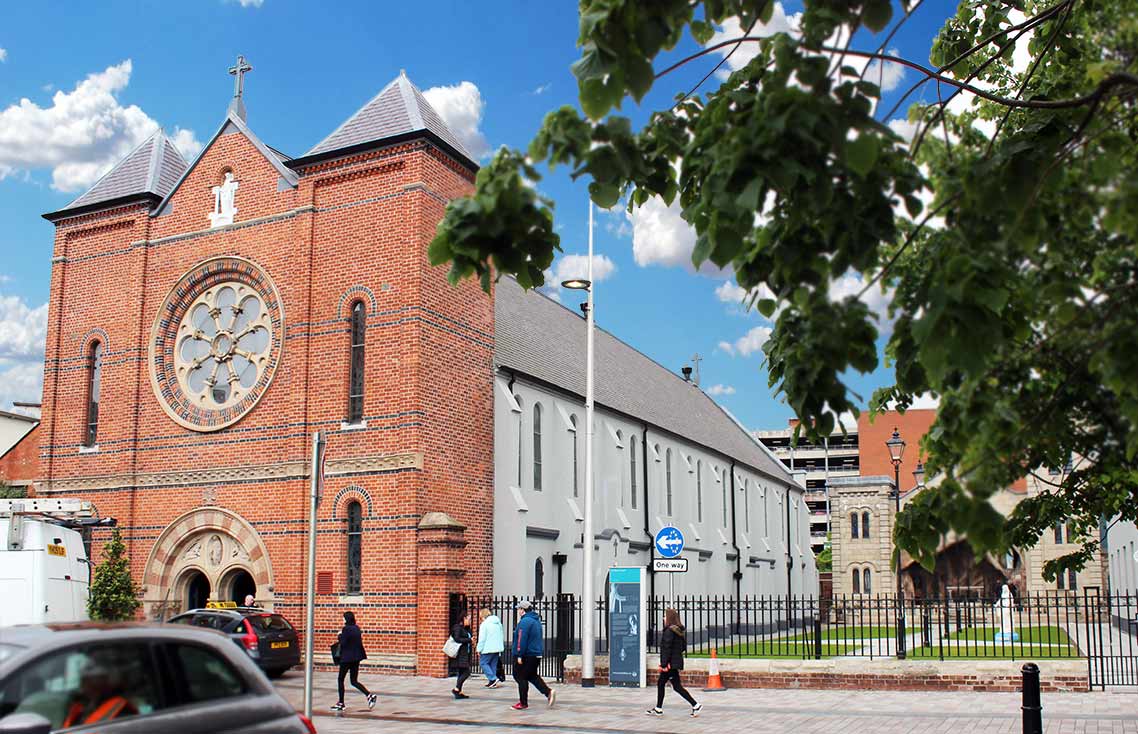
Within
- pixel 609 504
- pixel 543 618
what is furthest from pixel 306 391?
pixel 609 504

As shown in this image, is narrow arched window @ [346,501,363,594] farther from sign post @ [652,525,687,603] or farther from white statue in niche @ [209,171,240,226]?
white statue in niche @ [209,171,240,226]

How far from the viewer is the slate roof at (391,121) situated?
25.5 m

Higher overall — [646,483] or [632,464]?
[632,464]

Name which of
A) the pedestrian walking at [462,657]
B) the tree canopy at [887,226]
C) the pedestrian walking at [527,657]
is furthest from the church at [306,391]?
the tree canopy at [887,226]

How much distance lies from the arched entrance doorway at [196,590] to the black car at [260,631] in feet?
14.7

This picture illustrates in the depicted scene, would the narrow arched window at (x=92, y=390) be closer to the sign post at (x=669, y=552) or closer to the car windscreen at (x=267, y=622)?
the car windscreen at (x=267, y=622)

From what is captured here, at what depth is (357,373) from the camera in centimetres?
2534

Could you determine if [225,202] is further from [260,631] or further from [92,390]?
[260,631]

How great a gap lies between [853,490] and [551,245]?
71.7m

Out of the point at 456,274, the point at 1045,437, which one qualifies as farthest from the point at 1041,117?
the point at 456,274

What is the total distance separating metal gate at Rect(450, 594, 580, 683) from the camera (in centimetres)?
2328

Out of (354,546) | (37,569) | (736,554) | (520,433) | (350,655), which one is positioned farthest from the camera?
(736,554)

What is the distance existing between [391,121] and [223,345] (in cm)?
701

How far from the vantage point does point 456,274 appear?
19.0 ft
